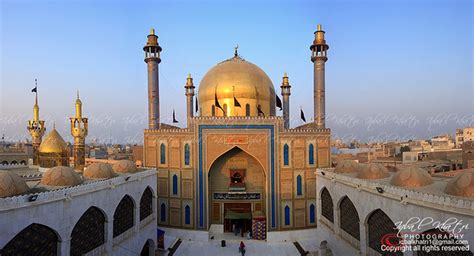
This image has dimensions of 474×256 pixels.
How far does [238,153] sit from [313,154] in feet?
18.2

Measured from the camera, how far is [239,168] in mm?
23266

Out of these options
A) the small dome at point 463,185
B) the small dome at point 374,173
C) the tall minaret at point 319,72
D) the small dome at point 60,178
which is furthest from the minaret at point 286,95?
the small dome at point 60,178

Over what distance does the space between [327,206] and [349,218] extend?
3.44 meters

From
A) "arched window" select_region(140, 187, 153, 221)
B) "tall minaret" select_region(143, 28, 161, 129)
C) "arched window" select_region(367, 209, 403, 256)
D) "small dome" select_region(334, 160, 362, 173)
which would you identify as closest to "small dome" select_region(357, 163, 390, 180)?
"small dome" select_region(334, 160, 362, 173)

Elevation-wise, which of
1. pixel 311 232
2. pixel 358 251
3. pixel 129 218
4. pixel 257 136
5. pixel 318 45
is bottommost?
pixel 311 232

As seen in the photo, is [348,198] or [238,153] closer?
[348,198]

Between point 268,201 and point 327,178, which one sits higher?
point 327,178

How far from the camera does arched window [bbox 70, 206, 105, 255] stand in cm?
1098

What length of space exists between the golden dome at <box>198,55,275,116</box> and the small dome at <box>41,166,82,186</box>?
14930 millimetres

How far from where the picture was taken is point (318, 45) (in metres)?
23.1

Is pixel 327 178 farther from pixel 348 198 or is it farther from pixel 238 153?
pixel 238 153

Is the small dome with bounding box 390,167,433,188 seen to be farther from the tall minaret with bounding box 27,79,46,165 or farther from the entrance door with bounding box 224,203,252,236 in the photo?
the tall minaret with bounding box 27,79,46,165

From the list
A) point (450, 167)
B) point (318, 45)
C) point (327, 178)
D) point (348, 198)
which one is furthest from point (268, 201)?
point (450, 167)

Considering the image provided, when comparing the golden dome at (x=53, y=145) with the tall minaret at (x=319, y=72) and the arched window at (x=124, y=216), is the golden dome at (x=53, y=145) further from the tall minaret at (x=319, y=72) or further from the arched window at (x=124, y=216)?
the tall minaret at (x=319, y=72)
